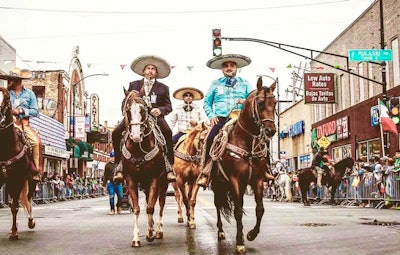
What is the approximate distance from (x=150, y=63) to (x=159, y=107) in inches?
35.7

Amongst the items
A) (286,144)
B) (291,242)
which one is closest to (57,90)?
(286,144)

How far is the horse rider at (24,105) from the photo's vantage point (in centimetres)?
1069

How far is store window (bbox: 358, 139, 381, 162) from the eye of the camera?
107 ft

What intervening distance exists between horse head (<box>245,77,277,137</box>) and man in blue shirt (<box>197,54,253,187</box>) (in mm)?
1252

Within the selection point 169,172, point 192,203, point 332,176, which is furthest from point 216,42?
point 169,172

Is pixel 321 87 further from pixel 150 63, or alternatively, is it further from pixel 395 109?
pixel 150 63

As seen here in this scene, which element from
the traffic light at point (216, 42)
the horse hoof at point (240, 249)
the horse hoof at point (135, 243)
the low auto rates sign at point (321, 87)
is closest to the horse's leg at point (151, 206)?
the horse hoof at point (135, 243)

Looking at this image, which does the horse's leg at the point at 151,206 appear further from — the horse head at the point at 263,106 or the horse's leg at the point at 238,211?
the horse head at the point at 263,106

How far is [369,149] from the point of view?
3388cm

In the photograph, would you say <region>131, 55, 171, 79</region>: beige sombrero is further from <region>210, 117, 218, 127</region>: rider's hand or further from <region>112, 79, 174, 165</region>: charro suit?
<region>210, 117, 218, 127</region>: rider's hand

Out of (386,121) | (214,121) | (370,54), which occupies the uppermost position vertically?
(370,54)

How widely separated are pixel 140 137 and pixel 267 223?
492 centimetres

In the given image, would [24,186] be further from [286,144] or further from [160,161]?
[286,144]

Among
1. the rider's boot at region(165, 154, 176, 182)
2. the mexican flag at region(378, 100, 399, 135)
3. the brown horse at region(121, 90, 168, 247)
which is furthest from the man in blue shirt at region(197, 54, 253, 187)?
the mexican flag at region(378, 100, 399, 135)
